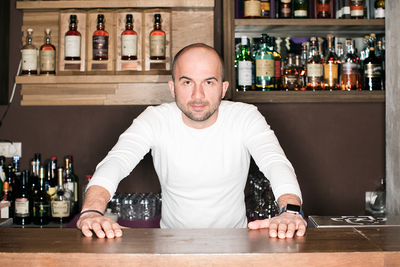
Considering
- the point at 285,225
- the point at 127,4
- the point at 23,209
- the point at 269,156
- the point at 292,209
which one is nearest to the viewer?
the point at 285,225

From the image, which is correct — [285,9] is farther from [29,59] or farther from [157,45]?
[29,59]

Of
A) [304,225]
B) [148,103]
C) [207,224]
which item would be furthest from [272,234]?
[148,103]

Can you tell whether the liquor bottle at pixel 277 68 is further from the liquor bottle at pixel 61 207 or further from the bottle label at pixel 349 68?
the liquor bottle at pixel 61 207

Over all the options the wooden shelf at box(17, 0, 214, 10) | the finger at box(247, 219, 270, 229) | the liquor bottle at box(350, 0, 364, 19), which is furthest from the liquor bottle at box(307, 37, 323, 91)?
the finger at box(247, 219, 270, 229)

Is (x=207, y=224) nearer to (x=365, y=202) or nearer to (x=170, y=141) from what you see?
(x=170, y=141)

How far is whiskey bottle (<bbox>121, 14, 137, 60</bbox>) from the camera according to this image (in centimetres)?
194

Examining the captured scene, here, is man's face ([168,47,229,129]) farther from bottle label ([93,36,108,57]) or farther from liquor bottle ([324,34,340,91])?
liquor bottle ([324,34,340,91])

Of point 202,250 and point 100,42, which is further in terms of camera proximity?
point 100,42

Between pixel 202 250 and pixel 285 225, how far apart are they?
23 centimetres

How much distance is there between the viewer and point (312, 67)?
1.97 metres

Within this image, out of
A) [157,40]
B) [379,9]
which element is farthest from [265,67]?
[379,9]

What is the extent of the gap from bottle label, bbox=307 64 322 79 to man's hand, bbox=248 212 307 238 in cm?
→ 125

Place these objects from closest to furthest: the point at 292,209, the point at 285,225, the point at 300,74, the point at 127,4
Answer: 1. the point at 285,225
2. the point at 292,209
3. the point at 127,4
4. the point at 300,74

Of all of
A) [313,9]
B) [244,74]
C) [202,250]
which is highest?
[313,9]
